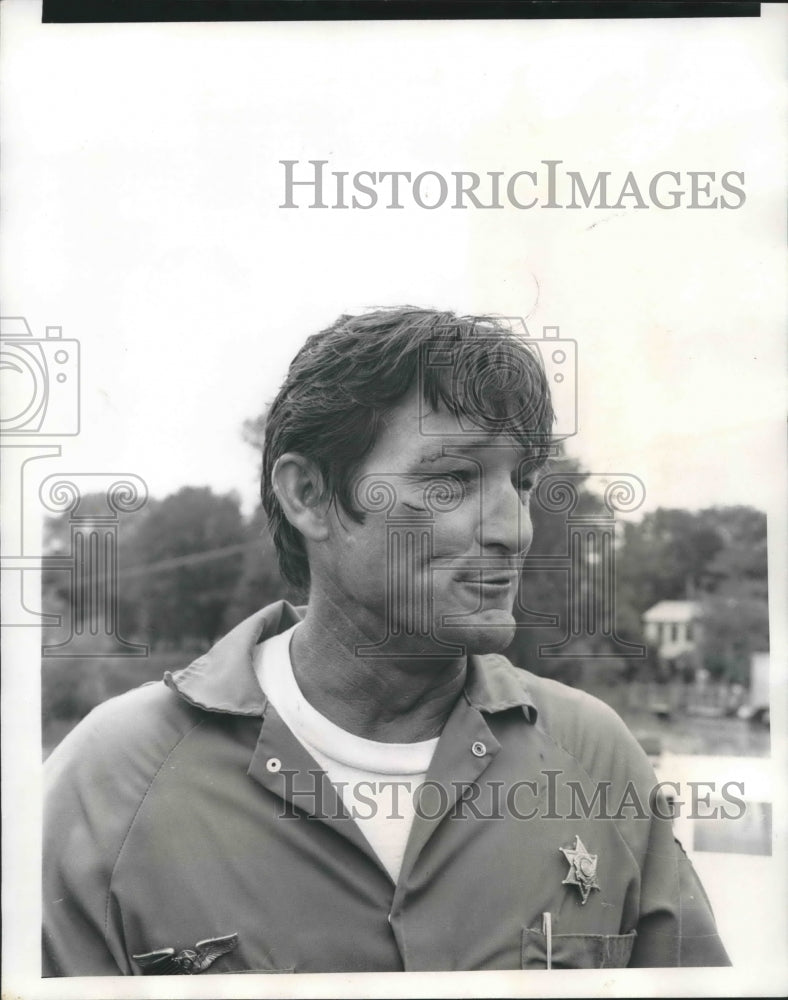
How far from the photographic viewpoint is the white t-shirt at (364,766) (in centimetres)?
252

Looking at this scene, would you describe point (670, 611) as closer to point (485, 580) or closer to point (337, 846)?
point (485, 580)

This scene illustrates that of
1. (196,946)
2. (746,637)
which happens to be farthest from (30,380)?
(746,637)

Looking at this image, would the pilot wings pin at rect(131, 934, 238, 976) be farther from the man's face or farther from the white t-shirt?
the man's face

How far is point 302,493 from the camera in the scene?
2602 millimetres

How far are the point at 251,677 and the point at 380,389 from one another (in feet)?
2.54

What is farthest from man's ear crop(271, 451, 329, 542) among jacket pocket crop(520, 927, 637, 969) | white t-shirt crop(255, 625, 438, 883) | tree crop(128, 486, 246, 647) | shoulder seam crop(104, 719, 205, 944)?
jacket pocket crop(520, 927, 637, 969)

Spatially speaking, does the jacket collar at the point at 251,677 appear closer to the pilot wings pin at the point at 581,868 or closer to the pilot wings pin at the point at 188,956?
the pilot wings pin at the point at 581,868

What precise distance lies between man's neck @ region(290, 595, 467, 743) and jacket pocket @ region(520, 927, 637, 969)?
0.56 meters

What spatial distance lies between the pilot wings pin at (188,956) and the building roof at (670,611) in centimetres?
130

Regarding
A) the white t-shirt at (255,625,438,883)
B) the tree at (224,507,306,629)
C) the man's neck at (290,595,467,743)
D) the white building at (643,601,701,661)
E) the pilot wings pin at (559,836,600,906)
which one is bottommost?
the pilot wings pin at (559,836,600,906)

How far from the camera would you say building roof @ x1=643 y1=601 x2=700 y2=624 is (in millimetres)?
2643

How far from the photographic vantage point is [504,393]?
8.44 ft

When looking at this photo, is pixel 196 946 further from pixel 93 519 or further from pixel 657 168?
pixel 657 168

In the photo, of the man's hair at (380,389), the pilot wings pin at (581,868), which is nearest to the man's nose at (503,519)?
the man's hair at (380,389)
